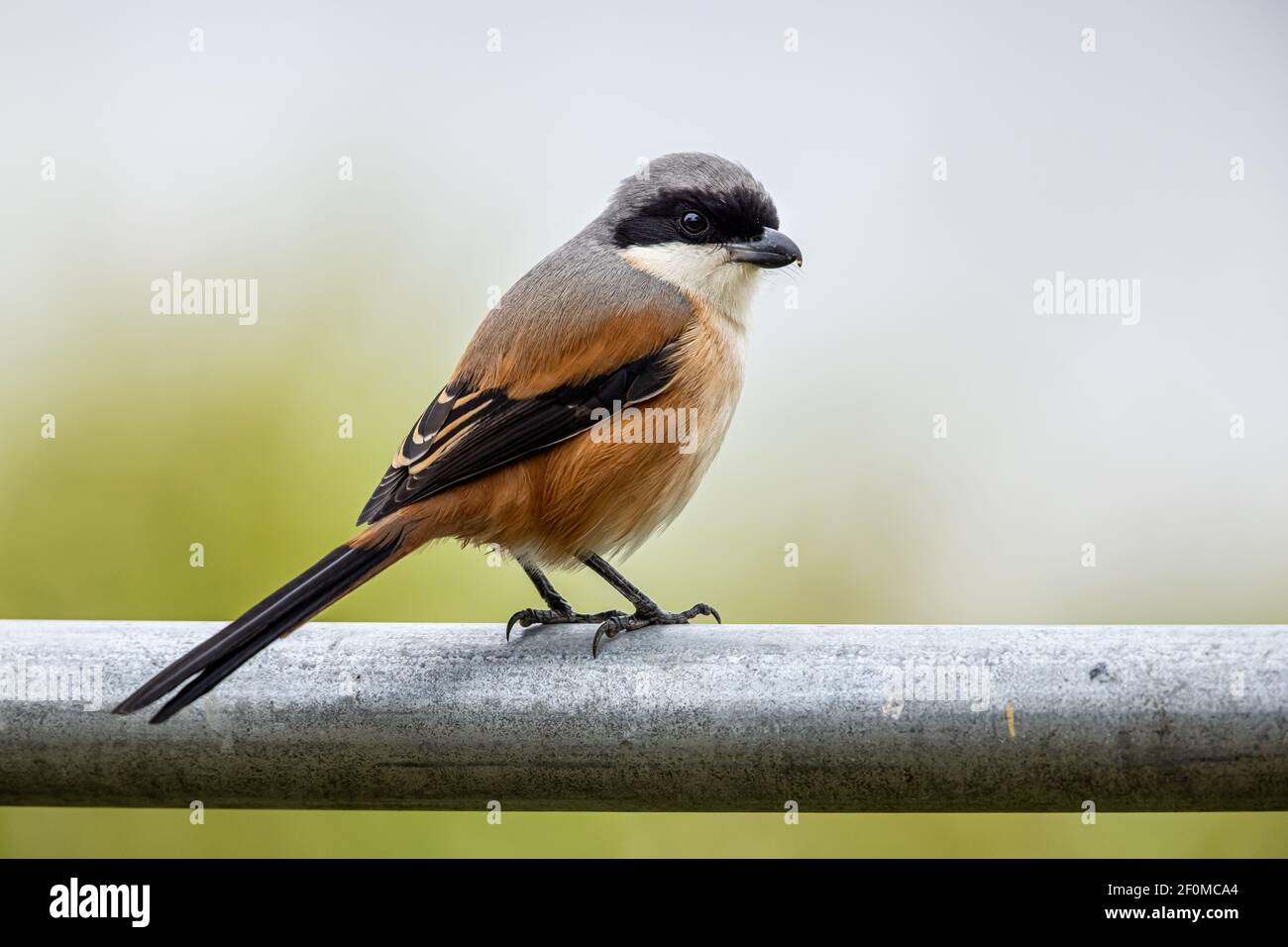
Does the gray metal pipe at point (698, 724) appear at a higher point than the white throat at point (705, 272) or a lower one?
lower

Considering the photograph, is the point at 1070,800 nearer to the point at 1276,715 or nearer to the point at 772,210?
the point at 1276,715

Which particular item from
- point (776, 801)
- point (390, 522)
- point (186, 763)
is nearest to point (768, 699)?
point (776, 801)

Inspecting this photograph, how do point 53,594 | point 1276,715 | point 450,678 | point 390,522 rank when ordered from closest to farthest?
point 1276,715 < point 450,678 < point 390,522 < point 53,594

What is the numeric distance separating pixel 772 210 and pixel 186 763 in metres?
2.31

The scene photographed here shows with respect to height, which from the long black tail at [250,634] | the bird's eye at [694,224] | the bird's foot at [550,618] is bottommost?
the bird's foot at [550,618]

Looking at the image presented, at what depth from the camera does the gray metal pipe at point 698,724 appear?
1.65 metres

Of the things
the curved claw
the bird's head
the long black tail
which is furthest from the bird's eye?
the long black tail

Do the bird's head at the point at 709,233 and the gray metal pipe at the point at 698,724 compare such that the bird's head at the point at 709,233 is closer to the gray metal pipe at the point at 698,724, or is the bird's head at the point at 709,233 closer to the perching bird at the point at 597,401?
the perching bird at the point at 597,401

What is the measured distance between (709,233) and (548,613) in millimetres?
1160

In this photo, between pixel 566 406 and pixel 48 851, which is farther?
pixel 48 851

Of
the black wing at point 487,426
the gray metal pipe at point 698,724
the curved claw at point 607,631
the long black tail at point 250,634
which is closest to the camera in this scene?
the gray metal pipe at point 698,724

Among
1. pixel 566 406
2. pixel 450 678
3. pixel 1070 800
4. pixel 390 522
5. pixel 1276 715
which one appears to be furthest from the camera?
pixel 566 406

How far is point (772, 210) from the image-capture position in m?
3.51

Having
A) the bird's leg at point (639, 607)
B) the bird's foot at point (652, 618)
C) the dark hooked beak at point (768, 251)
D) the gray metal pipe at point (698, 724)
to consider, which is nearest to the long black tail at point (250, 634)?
the gray metal pipe at point (698, 724)
